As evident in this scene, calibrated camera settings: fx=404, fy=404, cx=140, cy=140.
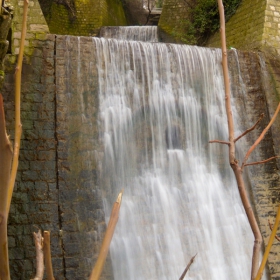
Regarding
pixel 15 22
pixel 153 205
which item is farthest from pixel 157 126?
pixel 15 22

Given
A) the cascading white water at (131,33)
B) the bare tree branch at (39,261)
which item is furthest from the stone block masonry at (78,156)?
the cascading white water at (131,33)

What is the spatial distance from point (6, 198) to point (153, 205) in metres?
5.81

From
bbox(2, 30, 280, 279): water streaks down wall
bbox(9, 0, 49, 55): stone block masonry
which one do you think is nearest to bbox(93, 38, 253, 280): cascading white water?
bbox(2, 30, 280, 279): water streaks down wall

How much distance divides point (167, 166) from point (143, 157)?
1.45ft

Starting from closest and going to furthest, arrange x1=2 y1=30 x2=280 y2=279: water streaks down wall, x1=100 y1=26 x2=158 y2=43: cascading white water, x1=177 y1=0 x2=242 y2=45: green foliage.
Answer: x1=2 y1=30 x2=280 y2=279: water streaks down wall < x1=177 y1=0 x2=242 y2=45: green foliage < x1=100 y1=26 x2=158 y2=43: cascading white water

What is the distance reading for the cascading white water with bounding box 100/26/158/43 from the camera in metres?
12.0

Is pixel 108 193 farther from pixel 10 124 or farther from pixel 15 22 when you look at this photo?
pixel 15 22

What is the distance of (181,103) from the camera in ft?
23.4

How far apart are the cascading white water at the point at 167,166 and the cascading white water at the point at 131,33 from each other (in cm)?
494

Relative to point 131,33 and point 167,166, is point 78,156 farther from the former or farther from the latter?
point 131,33

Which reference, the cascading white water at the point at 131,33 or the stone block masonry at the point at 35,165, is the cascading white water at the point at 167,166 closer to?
the stone block masonry at the point at 35,165

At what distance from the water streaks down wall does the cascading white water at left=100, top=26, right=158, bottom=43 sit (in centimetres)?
490

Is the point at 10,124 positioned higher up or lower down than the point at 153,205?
higher up

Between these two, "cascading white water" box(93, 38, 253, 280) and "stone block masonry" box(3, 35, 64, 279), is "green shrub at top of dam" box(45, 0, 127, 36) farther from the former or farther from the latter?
"stone block masonry" box(3, 35, 64, 279)
